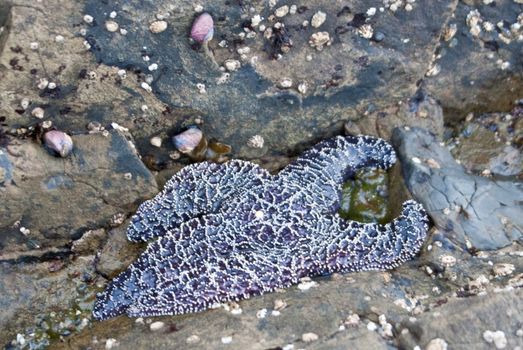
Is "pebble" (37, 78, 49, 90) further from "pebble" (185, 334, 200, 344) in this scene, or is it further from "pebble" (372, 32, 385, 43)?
"pebble" (372, 32, 385, 43)

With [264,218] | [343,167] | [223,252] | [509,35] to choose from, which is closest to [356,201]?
[343,167]

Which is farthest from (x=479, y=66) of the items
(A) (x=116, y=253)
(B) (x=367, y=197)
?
(A) (x=116, y=253)

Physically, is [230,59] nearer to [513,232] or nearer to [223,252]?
[223,252]

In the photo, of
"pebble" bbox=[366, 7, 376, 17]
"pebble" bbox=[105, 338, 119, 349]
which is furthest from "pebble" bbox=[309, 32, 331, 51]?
"pebble" bbox=[105, 338, 119, 349]

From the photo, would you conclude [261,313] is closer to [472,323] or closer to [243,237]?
[243,237]

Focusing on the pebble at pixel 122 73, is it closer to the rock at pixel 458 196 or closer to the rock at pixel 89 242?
the rock at pixel 89 242

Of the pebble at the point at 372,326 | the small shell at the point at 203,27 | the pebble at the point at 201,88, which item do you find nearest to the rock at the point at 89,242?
the pebble at the point at 201,88
